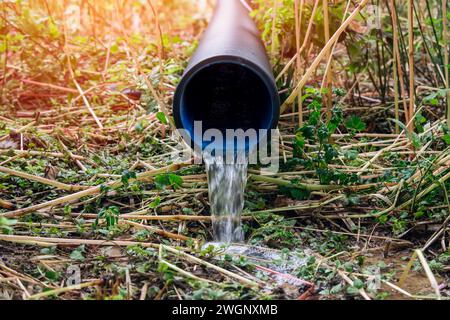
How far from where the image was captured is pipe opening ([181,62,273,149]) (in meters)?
2.74

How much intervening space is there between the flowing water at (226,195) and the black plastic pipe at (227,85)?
0.10 meters

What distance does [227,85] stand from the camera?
2.94m

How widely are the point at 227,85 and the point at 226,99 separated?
0.25 feet

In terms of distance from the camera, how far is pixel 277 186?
2.70m

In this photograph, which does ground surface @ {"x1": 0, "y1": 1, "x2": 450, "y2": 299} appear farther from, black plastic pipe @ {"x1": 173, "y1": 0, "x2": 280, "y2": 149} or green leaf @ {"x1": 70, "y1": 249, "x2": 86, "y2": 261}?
black plastic pipe @ {"x1": 173, "y1": 0, "x2": 280, "y2": 149}

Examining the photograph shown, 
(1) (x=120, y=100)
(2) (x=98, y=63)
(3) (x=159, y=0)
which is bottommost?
(1) (x=120, y=100)

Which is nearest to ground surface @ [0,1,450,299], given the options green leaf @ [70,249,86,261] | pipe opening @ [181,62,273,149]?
green leaf @ [70,249,86,261]

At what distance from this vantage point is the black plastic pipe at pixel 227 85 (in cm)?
244

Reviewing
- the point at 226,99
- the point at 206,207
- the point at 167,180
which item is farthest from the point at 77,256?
the point at 226,99

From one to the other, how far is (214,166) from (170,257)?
50 cm

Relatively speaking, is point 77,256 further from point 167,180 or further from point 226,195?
point 226,195

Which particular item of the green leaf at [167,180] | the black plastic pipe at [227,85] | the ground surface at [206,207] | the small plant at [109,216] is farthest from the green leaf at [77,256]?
the black plastic pipe at [227,85]

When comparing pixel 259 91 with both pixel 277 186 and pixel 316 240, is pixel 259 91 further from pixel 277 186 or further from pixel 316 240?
pixel 316 240

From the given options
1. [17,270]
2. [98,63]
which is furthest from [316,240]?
[98,63]
